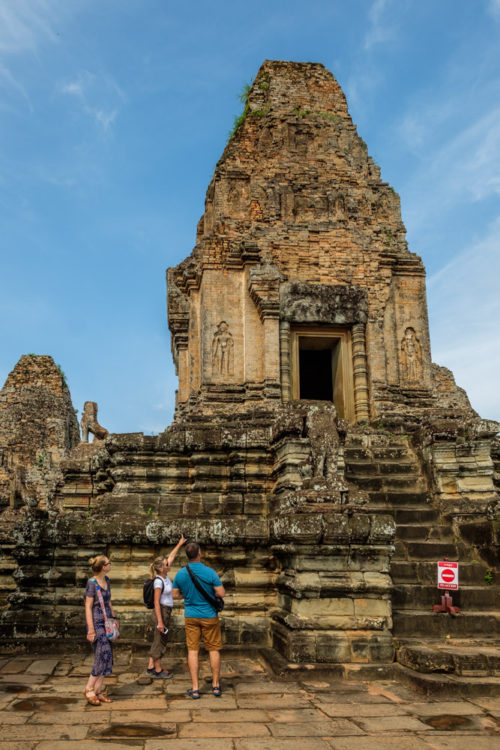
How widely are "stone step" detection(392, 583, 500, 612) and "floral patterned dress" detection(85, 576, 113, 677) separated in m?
3.62

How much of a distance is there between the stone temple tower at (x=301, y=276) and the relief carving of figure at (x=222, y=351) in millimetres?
23

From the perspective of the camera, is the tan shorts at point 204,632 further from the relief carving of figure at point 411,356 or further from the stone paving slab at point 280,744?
the relief carving of figure at point 411,356

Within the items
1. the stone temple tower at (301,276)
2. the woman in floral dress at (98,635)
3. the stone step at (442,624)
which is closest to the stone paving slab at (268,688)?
the woman in floral dress at (98,635)

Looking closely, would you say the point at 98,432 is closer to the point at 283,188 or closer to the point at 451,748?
the point at 283,188

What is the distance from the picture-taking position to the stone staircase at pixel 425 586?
6.20 meters

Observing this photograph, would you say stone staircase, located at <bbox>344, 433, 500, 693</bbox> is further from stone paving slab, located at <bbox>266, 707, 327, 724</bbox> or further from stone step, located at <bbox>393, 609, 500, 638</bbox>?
stone paving slab, located at <bbox>266, 707, 327, 724</bbox>

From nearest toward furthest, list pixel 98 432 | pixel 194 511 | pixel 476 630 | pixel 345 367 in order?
pixel 476 630, pixel 194 511, pixel 345 367, pixel 98 432

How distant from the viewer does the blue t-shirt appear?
20.5 feet

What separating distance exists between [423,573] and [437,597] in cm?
40

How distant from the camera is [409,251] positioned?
15.9 meters

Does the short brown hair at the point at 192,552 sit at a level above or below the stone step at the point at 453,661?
above

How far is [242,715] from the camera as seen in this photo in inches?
209

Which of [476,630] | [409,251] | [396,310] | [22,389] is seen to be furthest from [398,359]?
[22,389]

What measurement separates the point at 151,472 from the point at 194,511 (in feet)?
3.22
